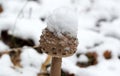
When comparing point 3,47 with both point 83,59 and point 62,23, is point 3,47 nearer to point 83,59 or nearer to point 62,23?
point 83,59

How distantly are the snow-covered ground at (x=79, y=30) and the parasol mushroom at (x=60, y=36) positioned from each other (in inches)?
24.4

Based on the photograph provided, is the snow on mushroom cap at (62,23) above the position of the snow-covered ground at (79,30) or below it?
below

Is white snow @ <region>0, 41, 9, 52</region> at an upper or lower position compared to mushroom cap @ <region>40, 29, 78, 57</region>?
upper

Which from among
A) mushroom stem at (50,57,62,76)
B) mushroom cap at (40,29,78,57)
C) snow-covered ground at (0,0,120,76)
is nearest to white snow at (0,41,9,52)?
snow-covered ground at (0,0,120,76)

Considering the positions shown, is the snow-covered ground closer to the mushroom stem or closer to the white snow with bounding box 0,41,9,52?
the white snow with bounding box 0,41,9,52

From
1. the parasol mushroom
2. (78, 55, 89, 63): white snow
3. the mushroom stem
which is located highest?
(78, 55, 89, 63): white snow

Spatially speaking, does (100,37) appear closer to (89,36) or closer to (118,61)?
(89,36)

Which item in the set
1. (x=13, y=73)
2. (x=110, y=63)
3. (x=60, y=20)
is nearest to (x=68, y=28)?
(x=60, y=20)

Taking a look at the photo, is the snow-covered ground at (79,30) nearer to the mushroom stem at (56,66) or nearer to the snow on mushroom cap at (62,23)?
the mushroom stem at (56,66)

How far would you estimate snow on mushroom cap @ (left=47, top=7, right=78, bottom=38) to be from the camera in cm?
201

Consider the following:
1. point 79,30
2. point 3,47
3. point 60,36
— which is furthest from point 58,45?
point 79,30

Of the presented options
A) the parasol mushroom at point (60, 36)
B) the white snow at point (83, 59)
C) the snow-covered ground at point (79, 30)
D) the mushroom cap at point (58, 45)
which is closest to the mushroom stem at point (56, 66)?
the parasol mushroom at point (60, 36)

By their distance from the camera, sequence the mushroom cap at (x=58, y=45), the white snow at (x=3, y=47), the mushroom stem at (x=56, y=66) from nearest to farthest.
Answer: the mushroom cap at (x=58, y=45) < the mushroom stem at (x=56, y=66) < the white snow at (x=3, y=47)

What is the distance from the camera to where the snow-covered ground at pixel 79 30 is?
8.76 ft
